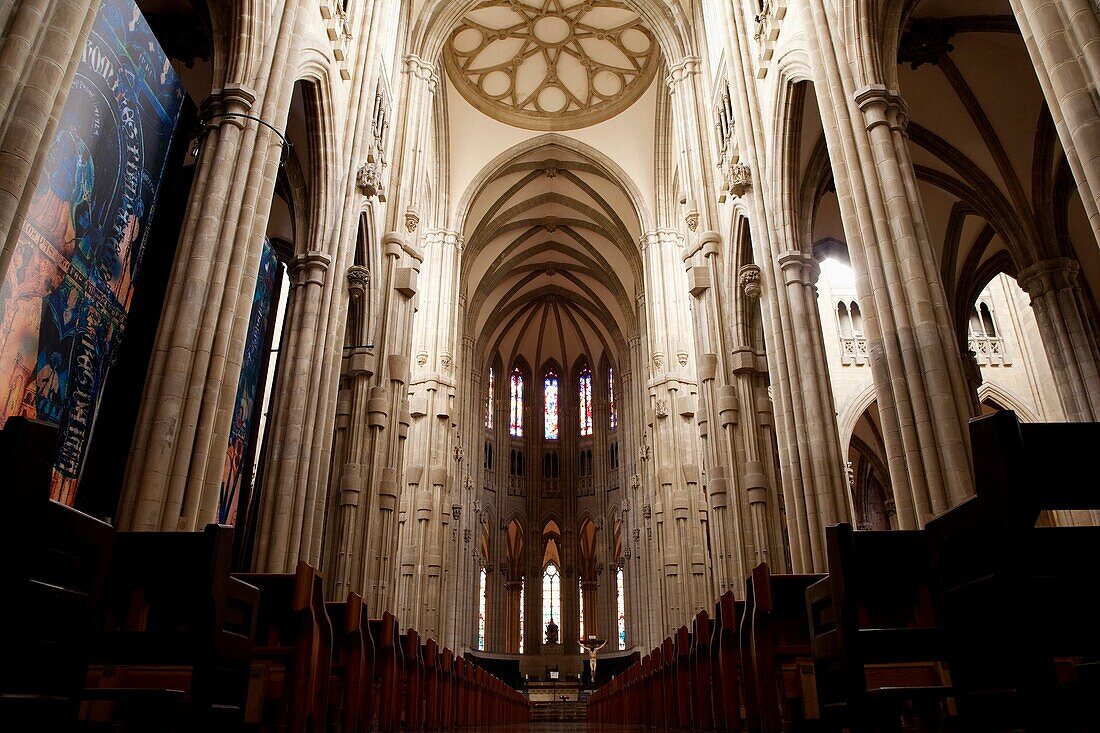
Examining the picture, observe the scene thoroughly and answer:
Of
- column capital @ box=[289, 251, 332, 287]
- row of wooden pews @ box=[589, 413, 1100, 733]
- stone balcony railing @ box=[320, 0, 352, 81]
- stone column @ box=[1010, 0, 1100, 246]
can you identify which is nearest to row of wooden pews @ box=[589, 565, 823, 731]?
row of wooden pews @ box=[589, 413, 1100, 733]

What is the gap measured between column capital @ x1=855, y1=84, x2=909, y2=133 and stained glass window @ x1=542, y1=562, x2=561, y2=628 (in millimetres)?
29762

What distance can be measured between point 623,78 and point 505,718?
19017 millimetres

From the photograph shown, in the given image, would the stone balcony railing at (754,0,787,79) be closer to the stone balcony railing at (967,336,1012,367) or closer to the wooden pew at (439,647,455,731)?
the wooden pew at (439,647,455,731)

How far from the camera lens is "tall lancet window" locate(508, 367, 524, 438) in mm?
36713

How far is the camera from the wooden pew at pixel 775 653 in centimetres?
456

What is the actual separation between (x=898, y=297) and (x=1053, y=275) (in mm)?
8172

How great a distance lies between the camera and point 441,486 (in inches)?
861

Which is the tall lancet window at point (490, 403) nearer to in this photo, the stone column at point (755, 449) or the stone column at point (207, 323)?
the stone column at point (755, 449)

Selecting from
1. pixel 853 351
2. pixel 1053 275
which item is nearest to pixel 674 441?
pixel 853 351

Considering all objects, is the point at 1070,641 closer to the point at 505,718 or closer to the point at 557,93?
the point at 505,718

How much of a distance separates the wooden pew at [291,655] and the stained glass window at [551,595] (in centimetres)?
3152

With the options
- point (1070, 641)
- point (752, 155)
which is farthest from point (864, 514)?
point (1070, 641)

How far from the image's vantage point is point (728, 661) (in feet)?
17.6

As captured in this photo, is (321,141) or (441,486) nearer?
(321,141)
